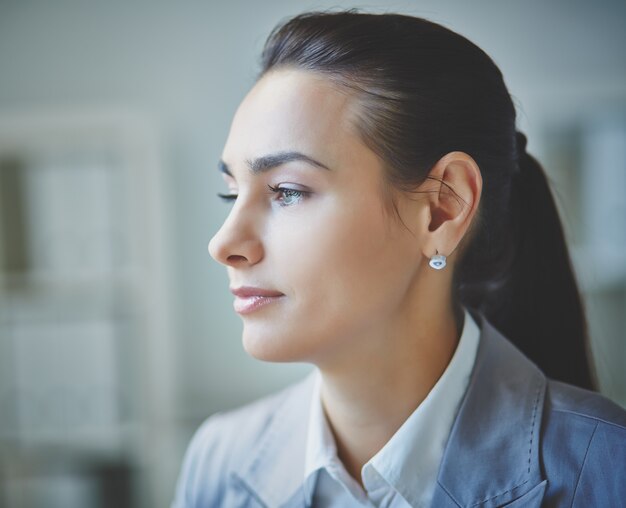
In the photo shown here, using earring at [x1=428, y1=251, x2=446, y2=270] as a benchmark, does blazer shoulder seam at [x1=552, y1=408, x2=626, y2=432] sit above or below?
below

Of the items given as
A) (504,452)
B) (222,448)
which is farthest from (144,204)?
(504,452)

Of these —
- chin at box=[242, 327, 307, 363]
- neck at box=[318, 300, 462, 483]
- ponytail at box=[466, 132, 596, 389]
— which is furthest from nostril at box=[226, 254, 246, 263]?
ponytail at box=[466, 132, 596, 389]

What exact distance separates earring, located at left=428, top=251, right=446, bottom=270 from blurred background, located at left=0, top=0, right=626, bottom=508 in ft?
7.09

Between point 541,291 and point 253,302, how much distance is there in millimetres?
533

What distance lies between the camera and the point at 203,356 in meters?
3.06

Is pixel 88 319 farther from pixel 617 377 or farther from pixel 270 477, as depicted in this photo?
pixel 617 377

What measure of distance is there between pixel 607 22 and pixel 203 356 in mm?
2616

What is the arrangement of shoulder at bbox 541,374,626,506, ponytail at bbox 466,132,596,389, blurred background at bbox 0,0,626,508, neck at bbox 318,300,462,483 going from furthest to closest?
blurred background at bbox 0,0,626,508 → ponytail at bbox 466,132,596,389 → neck at bbox 318,300,462,483 → shoulder at bbox 541,374,626,506

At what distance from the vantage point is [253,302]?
88 centimetres

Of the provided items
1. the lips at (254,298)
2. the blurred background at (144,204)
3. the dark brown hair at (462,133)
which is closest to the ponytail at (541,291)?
the dark brown hair at (462,133)

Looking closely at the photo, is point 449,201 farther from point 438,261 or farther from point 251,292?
point 251,292

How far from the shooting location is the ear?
2.93 feet

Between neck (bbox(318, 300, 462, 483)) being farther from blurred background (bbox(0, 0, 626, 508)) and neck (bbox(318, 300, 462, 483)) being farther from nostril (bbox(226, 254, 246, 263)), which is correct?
blurred background (bbox(0, 0, 626, 508))

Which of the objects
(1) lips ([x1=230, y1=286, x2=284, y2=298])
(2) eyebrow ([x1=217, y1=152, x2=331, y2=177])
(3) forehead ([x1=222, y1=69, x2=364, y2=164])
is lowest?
(1) lips ([x1=230, y1=286, x2=284, y2=298])
